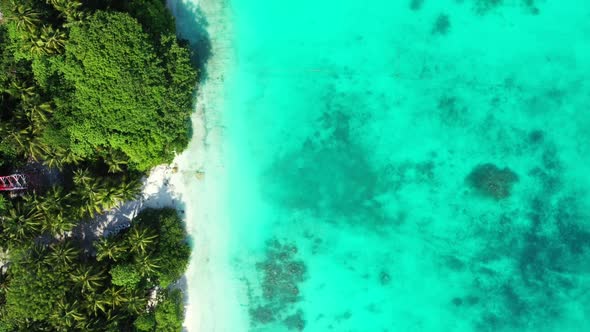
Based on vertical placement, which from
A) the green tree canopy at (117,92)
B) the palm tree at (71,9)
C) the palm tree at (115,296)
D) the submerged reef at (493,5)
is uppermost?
the submerged reef at (493,5)

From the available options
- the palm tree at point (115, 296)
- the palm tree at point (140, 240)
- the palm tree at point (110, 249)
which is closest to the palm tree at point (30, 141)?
the palm tree at point (110, 249)

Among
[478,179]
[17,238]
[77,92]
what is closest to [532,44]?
[478,179]

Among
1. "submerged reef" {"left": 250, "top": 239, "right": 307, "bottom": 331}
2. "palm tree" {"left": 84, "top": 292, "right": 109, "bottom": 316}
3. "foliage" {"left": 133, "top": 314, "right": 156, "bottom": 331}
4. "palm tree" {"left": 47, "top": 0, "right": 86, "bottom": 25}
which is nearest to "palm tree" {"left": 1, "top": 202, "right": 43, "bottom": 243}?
"palm tree" {"left": 84, "top": 292, "right": 109, "bottom": 316}

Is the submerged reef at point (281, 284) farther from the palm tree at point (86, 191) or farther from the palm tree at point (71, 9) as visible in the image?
the palm tree at point (71, 9)

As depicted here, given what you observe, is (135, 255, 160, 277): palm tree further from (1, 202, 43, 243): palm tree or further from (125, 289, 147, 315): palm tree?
(1, 202, 43, 243): palm tree

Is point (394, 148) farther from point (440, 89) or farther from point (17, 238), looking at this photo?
point (17, 238)

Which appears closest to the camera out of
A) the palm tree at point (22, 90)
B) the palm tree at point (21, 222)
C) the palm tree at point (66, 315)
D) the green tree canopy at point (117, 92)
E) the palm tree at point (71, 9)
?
the green tree canopy at point (117, 92)
